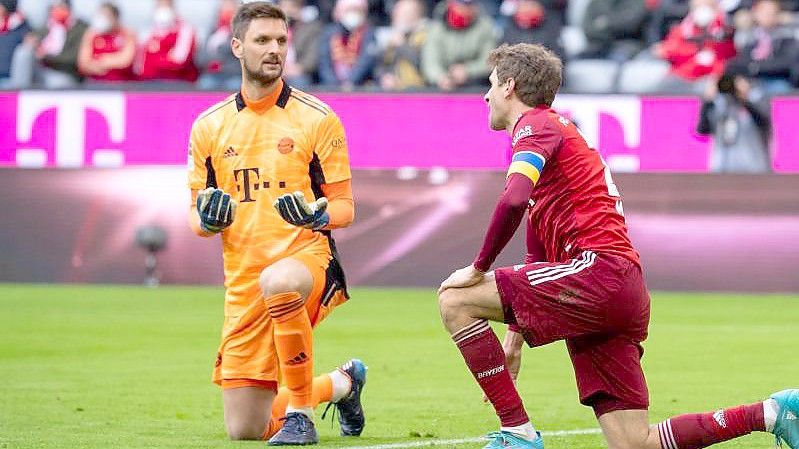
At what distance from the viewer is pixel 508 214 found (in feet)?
20.6

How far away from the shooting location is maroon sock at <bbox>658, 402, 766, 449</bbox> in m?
6.50

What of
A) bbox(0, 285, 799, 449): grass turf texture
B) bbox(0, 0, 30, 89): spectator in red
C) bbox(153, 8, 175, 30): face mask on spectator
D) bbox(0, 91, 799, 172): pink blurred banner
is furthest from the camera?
bbox(0, 0, 30, 89): spectator in red

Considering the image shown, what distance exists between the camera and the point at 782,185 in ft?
54.0

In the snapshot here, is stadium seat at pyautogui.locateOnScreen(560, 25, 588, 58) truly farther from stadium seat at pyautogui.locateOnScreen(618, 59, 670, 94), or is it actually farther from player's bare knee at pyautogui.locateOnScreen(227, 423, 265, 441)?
player's bare knee at pyautogui.locateOnScreen(227, 423, 265, 441)

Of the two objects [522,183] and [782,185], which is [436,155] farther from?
[522,183]

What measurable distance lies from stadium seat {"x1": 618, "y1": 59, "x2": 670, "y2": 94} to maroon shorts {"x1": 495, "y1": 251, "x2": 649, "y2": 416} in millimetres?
11667

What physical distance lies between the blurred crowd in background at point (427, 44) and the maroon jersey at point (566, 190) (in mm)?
10436

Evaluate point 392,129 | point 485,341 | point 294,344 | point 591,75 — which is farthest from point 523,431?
point 591,75

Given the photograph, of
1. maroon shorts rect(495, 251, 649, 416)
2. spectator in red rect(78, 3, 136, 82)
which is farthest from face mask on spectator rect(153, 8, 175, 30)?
maroon shorts rect(495, 251, 649, 416)

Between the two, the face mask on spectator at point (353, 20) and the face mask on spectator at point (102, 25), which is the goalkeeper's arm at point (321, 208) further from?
the face mask on spectator at point (102, 25)

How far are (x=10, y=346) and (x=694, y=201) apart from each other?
7.57m

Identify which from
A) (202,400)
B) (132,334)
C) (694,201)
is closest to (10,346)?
(132,334)

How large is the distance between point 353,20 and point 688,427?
13.0 meters

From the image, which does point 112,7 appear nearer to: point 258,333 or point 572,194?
point 258,333
